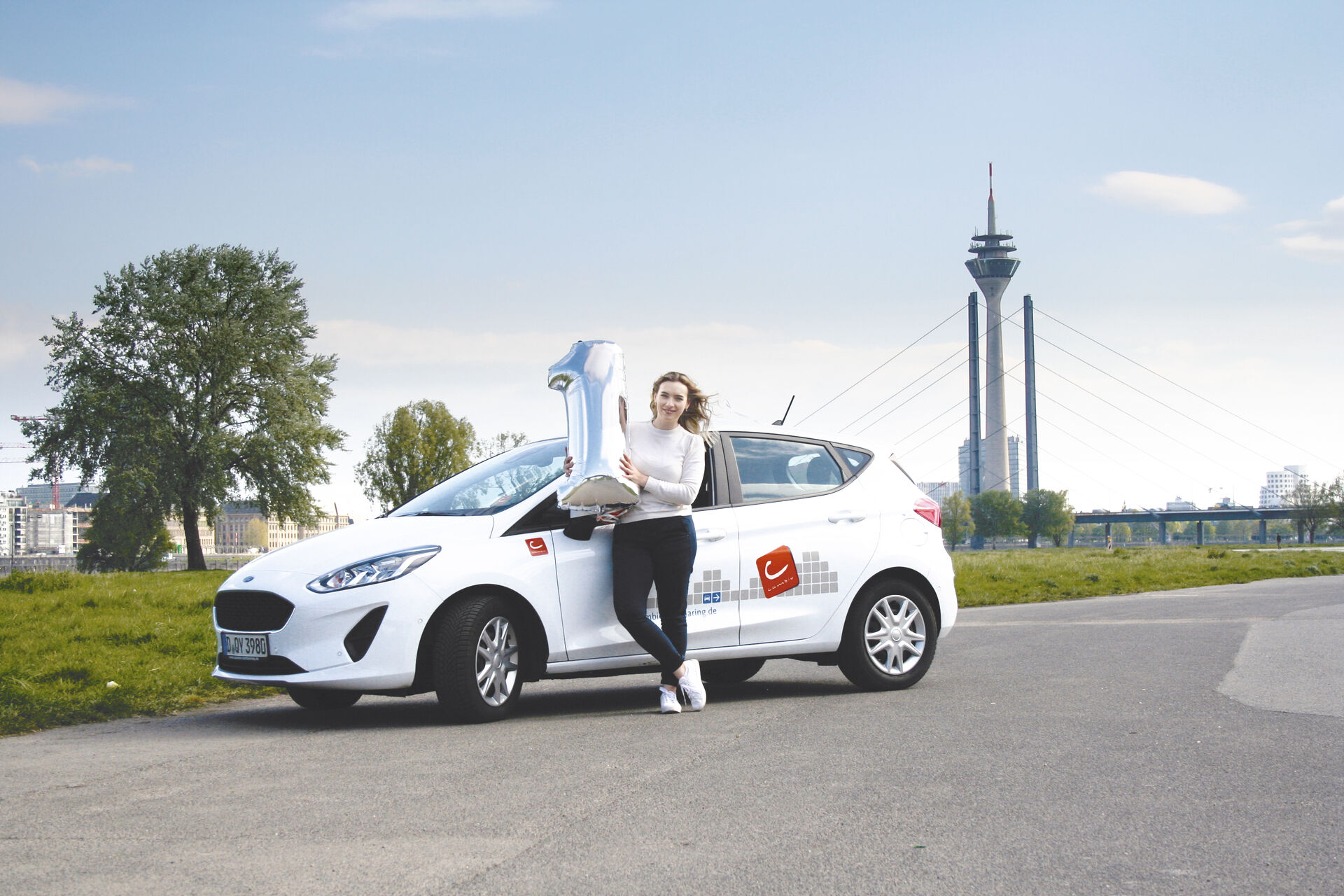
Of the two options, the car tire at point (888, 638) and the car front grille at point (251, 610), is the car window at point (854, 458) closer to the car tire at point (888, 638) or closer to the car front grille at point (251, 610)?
the car tire at point (888, 638)

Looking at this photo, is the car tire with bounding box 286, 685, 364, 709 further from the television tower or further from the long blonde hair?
the television tower

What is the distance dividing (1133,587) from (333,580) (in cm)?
2142

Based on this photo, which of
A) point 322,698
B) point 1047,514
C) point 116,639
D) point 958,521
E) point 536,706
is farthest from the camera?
point 958,521

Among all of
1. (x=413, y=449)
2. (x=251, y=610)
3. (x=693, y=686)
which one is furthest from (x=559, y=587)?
(x=413, y=449)

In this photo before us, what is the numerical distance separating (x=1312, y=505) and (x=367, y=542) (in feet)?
475

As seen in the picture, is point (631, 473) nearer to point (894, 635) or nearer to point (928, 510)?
point (894, 635)

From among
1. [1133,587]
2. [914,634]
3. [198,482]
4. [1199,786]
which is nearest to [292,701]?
[914,634]

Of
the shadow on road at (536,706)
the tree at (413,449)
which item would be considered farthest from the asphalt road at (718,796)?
the tree at (413,449)

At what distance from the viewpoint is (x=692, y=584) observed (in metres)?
7.63

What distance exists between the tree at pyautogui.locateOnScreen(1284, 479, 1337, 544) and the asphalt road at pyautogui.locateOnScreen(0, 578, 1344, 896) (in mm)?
139566

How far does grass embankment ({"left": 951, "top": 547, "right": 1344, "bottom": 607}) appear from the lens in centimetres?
2227

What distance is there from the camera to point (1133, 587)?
2531cm

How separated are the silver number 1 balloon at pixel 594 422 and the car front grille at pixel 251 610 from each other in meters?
1.52

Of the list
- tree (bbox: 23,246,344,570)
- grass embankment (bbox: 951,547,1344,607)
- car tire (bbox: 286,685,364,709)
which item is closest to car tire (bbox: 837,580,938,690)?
car tire (bbox: 286,685,364,709)
